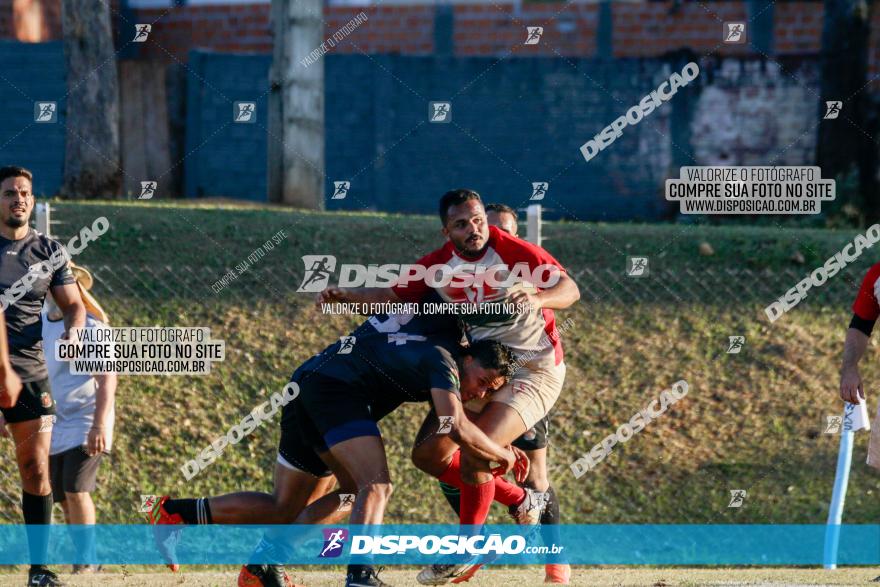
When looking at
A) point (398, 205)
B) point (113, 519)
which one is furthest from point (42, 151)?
point (113, 519)

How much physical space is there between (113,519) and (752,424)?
5.13 metres

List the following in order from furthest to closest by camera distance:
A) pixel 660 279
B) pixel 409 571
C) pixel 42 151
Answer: pixel 42 151
pixel 660 279
pixel 409 571

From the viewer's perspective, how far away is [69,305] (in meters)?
8.01

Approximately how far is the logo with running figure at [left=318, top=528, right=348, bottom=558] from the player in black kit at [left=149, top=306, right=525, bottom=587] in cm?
24

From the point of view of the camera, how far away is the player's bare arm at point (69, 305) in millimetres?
7988

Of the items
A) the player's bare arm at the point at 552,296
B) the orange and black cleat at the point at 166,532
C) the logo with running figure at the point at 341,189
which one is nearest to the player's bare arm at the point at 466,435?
the player's bare arm at the point at 552,296

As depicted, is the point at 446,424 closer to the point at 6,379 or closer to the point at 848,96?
the point at 6,379

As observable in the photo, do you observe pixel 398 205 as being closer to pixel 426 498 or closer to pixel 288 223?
pixel 288 223

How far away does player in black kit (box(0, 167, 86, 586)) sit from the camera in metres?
7.80

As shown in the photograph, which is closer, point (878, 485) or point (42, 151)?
point (878, 485)

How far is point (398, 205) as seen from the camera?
706 inches

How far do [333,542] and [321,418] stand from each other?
1.16 metres

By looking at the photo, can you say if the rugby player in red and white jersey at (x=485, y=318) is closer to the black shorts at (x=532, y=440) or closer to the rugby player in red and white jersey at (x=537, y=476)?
the rugby player in red and white jersey at (x=537, y=476)

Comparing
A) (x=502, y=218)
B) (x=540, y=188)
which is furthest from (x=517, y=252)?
(x=540, y=188)
